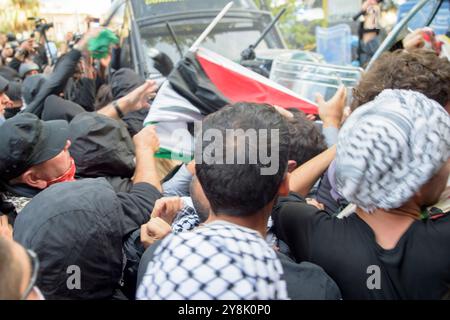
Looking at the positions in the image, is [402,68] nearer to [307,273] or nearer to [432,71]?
→ [432,71]

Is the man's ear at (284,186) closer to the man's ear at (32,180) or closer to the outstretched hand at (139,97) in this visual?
the man's ear at (32,180)

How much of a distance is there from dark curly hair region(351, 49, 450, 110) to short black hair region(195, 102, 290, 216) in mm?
552

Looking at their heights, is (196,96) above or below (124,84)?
above

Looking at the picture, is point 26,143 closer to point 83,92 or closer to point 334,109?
point 334,109

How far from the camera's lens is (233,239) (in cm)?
100

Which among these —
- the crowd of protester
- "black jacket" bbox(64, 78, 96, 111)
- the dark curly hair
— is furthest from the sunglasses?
"black jacket" bbox(64, 78, 96, 111)

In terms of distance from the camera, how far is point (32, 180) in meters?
2.11

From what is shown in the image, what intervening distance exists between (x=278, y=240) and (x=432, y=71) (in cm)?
82

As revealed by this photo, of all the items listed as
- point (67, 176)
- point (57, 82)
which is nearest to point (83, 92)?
point (57, 82)

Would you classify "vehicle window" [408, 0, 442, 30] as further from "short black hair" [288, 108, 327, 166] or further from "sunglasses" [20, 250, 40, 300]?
"sunglasses" [20, 250, 40, 300]

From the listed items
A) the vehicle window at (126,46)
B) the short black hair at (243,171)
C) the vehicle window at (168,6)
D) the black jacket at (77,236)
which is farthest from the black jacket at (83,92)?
the short black hair at (243,171)

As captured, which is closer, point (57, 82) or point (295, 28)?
point (57, 82)

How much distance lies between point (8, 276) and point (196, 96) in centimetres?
171

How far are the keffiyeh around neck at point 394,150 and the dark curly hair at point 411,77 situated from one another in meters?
Answer: 0.42
